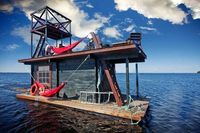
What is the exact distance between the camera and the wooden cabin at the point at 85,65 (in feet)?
35.6

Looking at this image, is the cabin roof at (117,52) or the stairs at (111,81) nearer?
the cabin roof at (117,52)

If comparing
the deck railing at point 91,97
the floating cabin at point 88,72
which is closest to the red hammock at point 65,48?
the floating cabin at point 88,72

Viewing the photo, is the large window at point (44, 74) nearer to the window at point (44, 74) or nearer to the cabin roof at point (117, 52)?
the window at point (44, 74)

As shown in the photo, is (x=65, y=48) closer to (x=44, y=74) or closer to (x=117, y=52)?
(x=44, y=74)

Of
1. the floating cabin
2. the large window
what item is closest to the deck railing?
the floating cabin

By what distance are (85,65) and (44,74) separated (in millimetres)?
5632

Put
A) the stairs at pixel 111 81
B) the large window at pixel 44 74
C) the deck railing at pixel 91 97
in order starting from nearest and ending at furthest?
the stairs at pixel 111 81 → the deck railing at pixel 91 97 → the large window at pixel 44 74

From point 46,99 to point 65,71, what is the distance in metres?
2.89

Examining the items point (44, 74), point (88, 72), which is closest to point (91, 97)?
point (88, 72)

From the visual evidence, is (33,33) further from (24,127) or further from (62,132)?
(62,132)

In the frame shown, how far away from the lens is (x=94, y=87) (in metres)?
12.6

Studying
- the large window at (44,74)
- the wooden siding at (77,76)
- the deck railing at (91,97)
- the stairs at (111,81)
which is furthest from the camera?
the large window at (44,74)

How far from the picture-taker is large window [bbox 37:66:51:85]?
16.2 metres

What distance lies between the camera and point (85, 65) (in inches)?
526
